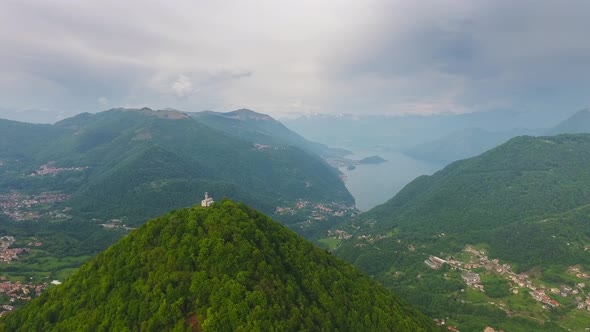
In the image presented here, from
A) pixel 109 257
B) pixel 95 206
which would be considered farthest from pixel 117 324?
pixel 95 206

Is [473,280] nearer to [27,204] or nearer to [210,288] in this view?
[210,288]

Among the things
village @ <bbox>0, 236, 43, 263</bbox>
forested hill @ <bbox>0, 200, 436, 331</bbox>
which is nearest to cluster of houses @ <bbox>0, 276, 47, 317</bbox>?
village @ <bbox>0, 236, 43, 263</bbox>

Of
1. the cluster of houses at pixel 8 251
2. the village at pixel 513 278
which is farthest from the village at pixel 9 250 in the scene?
the village at pixel 513 278

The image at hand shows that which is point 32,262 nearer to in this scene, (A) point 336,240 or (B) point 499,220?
(A) point 336,240

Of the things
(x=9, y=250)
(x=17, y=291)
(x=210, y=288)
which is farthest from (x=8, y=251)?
(x=210, y=288)

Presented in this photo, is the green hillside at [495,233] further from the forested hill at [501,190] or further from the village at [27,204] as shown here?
the village at [27,204]

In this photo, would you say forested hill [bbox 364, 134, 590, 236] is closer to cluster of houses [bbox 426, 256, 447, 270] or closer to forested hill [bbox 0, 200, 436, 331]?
cluster of houses [bbox 426, 256, 447, 270]
